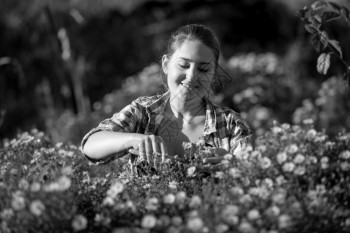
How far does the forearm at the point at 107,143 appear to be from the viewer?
2434mm

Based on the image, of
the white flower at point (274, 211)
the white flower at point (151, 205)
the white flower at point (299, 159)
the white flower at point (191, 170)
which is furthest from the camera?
the white flower at point (191, 170)

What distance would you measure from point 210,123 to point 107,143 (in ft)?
2.11

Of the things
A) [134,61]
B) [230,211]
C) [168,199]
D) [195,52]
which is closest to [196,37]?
[195,52]

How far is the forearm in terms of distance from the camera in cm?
243

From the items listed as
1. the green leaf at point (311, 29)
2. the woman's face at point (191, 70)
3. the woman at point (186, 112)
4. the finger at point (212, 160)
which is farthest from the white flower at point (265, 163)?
the green leaf at point (311, 29)

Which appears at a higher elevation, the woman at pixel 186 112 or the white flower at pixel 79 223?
the woman at pixel 186 112

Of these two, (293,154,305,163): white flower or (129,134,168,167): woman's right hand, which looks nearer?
(293,154,305,163): white flower

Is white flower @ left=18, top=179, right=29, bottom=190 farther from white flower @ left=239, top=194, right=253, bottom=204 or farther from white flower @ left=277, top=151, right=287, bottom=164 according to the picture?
white flower @ left=277, top=151, right=287, bottom=164

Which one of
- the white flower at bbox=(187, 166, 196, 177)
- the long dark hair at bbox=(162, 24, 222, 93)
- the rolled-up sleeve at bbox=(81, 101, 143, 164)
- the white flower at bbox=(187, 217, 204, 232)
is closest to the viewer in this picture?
the white flower at bbox=(187, 217, 204, 232)

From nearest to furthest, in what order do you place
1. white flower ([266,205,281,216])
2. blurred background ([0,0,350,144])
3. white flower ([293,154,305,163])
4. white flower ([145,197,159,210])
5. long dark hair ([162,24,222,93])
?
white flower ([266,205,281,216]), white flower ([145,197,159,210]), white flower ([293,154,305,163]), long dark hair ([162,24,222,93]), blurred background ([0,0,350,144])

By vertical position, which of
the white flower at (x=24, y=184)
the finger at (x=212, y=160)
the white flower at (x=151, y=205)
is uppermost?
the finger at (x=212, y=160)

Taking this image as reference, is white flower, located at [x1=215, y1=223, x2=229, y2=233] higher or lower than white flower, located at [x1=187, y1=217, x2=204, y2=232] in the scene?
lower

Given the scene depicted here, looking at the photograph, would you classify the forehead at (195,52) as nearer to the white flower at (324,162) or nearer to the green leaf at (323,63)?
the green leaf at (323,63)

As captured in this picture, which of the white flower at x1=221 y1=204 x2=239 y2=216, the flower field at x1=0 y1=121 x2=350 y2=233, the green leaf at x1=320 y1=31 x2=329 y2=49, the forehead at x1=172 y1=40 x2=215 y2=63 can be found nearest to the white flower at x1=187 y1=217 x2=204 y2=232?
the flower field at x1=0 y1=121 x2=350 y2=233
